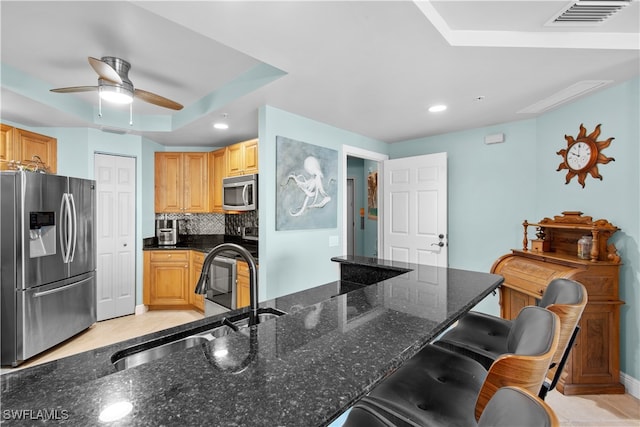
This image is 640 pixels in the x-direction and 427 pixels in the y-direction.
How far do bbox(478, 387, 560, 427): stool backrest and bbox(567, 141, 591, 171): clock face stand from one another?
275cm

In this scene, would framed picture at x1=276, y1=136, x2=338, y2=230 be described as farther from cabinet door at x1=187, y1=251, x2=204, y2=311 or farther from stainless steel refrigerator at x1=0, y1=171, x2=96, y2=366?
stainless steel refrigerator at x1=0, y1=171, x2=96, y2=366

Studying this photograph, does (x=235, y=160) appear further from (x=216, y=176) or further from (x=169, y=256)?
(x=169, y=256)

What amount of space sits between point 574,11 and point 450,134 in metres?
2.13

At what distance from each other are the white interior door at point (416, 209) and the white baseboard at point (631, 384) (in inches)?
64.2

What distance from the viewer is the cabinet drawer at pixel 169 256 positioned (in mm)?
3961

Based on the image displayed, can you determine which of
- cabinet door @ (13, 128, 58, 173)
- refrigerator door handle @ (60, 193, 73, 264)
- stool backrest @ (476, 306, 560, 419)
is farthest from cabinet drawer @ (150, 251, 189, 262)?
stool backrest @ (476, 306, 560, 419)

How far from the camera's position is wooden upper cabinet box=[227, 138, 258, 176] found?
3.41m

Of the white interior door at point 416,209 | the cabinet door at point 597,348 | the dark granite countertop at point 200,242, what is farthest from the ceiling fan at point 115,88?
the cabinet door at point 597,348

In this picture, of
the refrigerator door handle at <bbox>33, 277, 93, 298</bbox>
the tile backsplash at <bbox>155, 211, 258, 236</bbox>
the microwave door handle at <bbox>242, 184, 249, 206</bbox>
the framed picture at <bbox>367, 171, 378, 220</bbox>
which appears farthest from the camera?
the framed picture at <bbox>367, 171, 378, 220</bbox>

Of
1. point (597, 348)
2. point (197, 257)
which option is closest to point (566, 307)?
point (597, 348)

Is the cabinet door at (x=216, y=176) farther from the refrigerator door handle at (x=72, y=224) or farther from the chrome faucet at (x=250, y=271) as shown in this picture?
the chrome faucet at (x=250, y=271)

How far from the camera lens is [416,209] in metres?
3.77

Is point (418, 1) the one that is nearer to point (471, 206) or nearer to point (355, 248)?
point (471, 206)

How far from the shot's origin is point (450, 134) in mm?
3672
